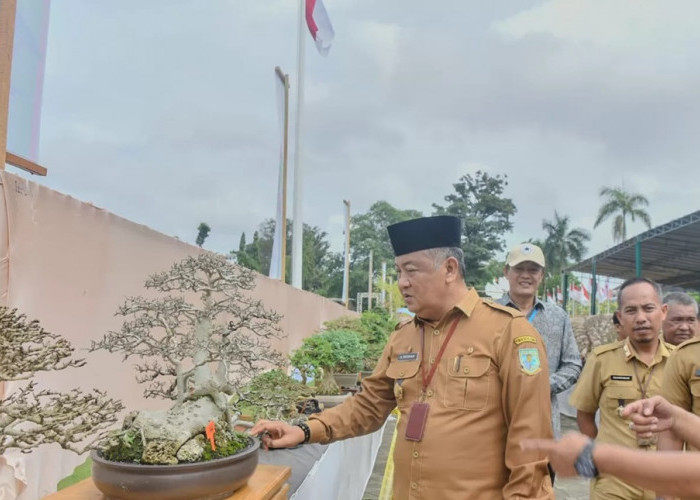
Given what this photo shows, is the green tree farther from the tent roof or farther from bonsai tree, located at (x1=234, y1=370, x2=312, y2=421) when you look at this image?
bonsai tree, located at (x1=234, y1=370, x2=312, y2=421)

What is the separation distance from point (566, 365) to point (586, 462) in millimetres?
2265

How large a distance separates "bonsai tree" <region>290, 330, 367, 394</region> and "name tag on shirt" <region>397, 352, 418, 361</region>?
2.15 metres

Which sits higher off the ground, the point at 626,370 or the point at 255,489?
the point at 626,370

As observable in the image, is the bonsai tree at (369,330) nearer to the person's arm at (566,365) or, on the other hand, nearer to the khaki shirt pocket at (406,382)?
the person's arm at (566,365)

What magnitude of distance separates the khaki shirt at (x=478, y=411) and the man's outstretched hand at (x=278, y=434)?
0.38 meters

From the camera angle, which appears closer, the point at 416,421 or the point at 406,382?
the point at 416,421

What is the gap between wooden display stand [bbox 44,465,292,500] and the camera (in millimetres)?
1532

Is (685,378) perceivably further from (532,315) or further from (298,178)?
(298,178)

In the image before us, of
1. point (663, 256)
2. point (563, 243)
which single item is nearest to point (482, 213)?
point (563, 243)

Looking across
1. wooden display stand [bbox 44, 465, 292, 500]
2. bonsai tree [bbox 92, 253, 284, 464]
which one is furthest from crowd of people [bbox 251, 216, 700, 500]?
bonsai tree [bbox 92, 253, 284, 464]

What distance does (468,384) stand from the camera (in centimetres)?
182

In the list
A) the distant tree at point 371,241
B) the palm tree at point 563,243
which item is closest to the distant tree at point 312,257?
the distant tree at point 371,241

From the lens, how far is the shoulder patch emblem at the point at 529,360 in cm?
173

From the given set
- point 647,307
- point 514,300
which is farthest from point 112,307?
point 647,307
